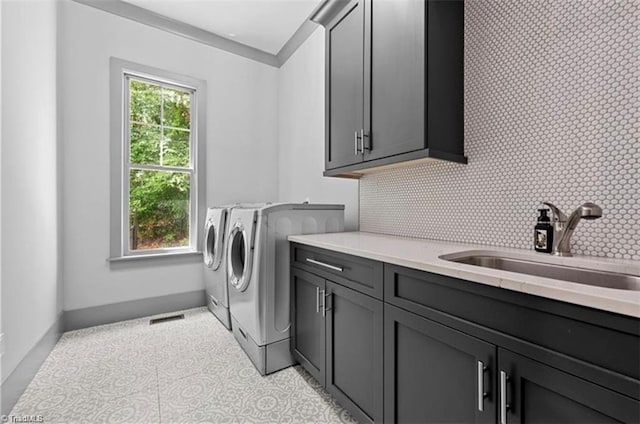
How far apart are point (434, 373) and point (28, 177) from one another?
2484 millimetres

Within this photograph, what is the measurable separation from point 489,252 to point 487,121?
0.70 meters

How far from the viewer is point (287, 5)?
275cm

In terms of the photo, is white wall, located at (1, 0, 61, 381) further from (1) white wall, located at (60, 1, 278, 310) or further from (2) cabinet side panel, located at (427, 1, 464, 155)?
(2) cabinet side panel, located at (427, 1, 464, 155)

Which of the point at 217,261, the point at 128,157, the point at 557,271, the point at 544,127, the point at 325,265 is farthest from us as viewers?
the point at 128,157

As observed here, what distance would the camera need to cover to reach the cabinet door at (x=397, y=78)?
142 centimetres

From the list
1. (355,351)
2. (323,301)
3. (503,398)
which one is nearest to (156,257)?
(323,301)

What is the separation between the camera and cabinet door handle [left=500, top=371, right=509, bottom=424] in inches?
30.9

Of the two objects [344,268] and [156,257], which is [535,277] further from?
[156,257]

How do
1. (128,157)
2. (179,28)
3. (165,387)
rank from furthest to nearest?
(179,28)
(128,157)
(165,387)

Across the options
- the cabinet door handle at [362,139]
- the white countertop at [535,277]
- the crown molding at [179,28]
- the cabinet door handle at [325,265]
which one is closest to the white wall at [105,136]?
the crown molding at [179,28]

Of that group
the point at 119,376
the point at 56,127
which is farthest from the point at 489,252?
the point at 56,127

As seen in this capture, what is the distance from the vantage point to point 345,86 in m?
1.91

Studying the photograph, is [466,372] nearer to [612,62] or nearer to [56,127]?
[612,62]

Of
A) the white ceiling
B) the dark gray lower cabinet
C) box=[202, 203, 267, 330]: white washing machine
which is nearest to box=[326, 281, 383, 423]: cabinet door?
the dark gray lower cabinet
